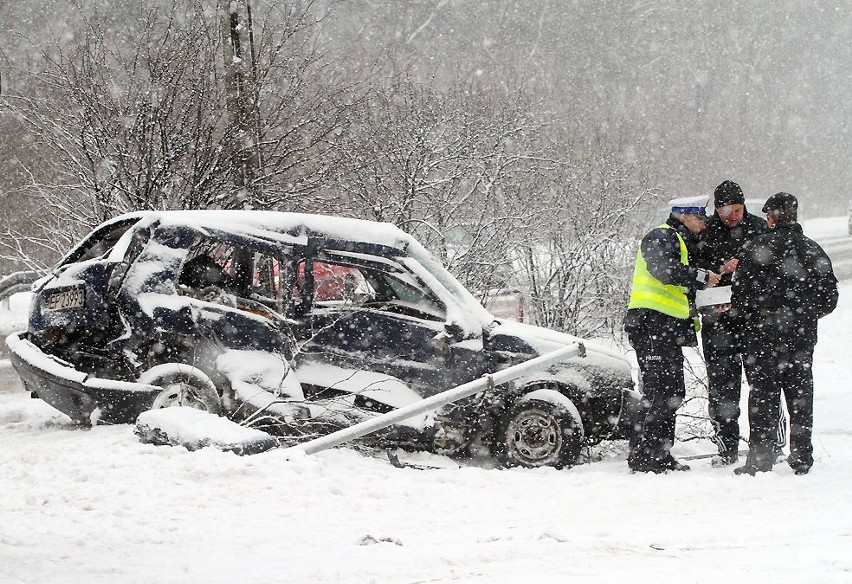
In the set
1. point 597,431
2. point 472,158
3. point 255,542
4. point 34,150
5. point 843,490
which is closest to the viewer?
point 255,542

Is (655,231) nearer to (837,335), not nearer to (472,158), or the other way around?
(472,158)

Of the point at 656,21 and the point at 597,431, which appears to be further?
the point at 656,21

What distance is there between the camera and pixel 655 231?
6391 mm

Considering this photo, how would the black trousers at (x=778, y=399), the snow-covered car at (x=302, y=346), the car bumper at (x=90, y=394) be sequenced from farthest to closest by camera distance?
the snow-covered car at (x=302, y=346), the car bumper at (x=90, y=394), the black trousers at (x=778, y=399)

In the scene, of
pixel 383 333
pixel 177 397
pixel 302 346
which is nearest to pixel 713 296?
pixel 383 333

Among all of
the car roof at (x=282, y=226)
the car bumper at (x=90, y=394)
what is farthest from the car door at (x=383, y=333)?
the car bumper at (x=90, y=394)

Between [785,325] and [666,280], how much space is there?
88 centimetres

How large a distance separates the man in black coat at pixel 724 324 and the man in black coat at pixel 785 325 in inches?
13.7

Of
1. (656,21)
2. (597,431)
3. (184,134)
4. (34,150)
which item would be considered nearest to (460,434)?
(597,431)

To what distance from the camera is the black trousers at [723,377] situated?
21.9 ft

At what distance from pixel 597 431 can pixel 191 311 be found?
10.7ft

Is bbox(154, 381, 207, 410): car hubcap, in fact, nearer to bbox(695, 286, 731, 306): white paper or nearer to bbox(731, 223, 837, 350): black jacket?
bbox(695, 286, 731, 306): white paper

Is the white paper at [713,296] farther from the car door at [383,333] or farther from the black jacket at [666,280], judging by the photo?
the car door at [383,333]

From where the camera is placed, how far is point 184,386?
6.33m
